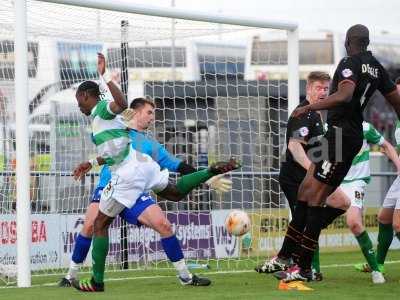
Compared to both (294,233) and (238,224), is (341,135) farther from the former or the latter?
(238,224)

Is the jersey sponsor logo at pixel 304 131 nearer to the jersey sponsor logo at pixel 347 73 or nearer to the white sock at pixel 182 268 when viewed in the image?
the jersey sponsor logo at pixel 347 73

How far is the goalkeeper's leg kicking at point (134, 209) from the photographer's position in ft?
32.8

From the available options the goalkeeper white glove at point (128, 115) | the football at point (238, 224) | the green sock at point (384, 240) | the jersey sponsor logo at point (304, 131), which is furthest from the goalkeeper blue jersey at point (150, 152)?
the green sock at point (384, 240)

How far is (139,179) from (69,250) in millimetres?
5070

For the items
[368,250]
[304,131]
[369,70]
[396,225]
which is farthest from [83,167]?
[396,225]

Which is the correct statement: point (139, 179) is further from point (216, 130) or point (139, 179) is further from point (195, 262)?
point (216, 130)

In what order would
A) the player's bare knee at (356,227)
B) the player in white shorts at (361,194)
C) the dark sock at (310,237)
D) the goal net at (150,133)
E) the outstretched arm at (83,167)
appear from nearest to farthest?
the dark sock at (310,237)
the outstretched arm at (83,167)
the player in white shorts at (361,194)
the player's bare knee at (356,227)
the goal net at (150,133)

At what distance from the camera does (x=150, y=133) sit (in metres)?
15.0

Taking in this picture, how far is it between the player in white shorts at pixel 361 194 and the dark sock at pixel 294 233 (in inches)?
21.1

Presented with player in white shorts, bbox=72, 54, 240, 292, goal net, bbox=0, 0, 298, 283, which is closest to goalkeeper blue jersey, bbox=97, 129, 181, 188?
player in white shorts, bbox=72, 54, 240, 292

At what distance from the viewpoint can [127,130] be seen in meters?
10.5

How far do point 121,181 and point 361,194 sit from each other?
311cm

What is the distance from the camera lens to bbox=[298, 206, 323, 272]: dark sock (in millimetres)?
9742

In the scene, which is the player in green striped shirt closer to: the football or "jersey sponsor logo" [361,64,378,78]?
the football
